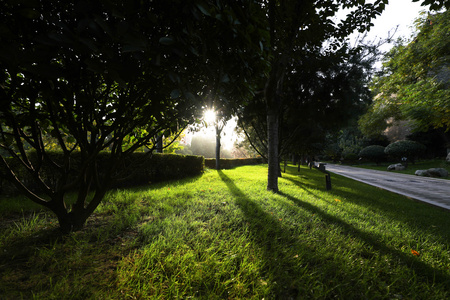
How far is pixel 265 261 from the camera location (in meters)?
1.82

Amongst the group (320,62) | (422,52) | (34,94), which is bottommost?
(34,94)

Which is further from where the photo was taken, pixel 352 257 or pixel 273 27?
pixel 273 27

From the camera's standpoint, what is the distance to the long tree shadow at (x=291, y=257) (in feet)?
5.36

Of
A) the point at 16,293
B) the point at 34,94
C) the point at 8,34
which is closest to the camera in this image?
the point at 8,34

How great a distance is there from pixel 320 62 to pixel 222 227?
20.1 ft

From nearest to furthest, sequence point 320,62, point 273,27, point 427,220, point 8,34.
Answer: point 8,34, point 427,220, point 273,27, point 320,62

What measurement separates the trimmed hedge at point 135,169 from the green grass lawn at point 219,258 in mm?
916

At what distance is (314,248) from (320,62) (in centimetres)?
591

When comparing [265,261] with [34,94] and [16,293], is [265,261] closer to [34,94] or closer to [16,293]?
[16,293]

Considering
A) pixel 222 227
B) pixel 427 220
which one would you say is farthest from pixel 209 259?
pixel 427 220

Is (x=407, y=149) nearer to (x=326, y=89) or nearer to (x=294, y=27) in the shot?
(x=326, y=89)

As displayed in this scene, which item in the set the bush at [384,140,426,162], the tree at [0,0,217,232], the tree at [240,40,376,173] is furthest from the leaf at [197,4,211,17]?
the bush at [384,140,426,162]

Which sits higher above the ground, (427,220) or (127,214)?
(127,214)

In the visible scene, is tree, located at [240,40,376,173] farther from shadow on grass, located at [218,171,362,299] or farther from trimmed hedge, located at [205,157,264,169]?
trimmed hedge, located at [205,157,264,169]
